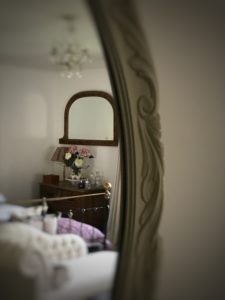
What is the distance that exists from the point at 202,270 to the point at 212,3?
72cm

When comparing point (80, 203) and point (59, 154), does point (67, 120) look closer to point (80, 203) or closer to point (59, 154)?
point (59, 154)

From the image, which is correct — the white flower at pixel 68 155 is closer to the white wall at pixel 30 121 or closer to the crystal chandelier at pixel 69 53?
the white wall at pixel 30 121

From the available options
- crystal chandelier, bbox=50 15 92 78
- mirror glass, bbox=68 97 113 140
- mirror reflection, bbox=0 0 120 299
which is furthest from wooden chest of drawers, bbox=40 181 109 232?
crystal chandelier, bbox=50 15 92 78

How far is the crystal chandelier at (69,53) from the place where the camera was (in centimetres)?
62

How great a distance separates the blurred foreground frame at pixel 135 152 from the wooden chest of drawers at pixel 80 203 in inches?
2.4

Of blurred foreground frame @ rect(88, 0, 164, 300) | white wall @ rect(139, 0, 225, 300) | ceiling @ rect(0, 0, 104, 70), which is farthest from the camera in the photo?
white wall @ rect(139, 0, 225, 300)

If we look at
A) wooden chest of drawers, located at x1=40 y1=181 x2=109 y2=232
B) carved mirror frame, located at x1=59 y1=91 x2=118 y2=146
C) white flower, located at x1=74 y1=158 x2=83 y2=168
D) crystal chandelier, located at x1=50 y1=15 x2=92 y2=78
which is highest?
crystal chandelier, located at x1=50 y1=15 x2=92 y2=78

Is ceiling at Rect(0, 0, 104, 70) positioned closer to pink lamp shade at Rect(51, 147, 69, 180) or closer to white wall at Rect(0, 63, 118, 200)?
white wall at Rect(0, 63, 118, 200)

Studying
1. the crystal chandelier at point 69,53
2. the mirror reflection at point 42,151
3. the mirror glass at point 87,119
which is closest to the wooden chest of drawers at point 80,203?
the mirror reflection at point 42,151

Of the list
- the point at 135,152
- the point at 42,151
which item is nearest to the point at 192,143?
the point at 135,152

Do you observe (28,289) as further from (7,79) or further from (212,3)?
(212,3)

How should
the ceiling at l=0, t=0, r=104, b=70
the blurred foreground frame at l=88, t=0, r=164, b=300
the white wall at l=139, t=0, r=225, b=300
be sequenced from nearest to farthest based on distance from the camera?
the ceiling at l=0, t=0, r=104, b=70 < the blurred foreground frame at l=88, t=0, r=164, b=300 < the white wall at l=139, t=0, r=225, b=300

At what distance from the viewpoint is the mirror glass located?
662mm

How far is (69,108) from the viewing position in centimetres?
66
